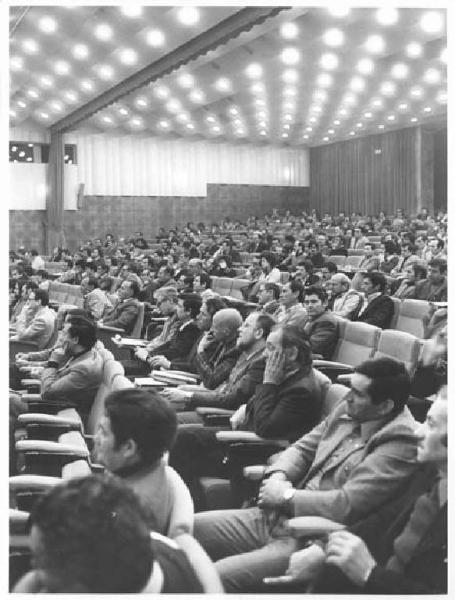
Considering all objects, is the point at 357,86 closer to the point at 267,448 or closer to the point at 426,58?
the point at 426,58

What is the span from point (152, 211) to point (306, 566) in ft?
74.0

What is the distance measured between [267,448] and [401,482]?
1019mm

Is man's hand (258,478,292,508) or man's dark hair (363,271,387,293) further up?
man's dark hair (363,271,387,293)

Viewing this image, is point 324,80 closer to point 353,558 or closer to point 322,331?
point 322,331

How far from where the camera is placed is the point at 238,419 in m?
3.85

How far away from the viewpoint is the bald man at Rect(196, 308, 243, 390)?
4734 millimetres

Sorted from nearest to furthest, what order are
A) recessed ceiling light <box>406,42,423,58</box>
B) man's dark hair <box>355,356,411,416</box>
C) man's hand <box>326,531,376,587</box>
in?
man's hand <box>326,531,376,587</box>, man's dark hair <box>355,356,411,416</box>, recessed ceiling light <box>406,42,423,58</box>

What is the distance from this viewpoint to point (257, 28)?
1008 cm

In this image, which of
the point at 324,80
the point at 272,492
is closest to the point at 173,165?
the point at 324,80

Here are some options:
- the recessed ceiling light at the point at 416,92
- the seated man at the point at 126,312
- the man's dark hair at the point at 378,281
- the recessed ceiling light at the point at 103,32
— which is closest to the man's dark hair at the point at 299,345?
the man's dark hair at the point at 378,281

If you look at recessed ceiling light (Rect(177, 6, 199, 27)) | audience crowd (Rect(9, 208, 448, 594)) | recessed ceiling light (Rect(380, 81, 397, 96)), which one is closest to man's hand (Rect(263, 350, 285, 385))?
audience crowd (Rect(9, 208, 448, 594))

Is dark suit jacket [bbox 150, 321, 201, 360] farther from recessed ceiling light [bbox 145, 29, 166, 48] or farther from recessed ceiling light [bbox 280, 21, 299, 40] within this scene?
recessed ceiling light [bbox 280, 21, 299, 40]

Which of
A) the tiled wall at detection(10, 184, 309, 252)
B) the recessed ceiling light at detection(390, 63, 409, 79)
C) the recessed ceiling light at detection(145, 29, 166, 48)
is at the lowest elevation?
the tiled wall at detection(10, 184, 309, 252)

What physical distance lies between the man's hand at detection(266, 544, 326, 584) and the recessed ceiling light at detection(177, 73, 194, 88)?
12778 millimetres
